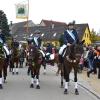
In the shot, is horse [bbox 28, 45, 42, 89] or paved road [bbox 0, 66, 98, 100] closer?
paved road [bbox 0, 66, 98, 100]

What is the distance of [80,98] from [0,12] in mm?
Answer: 80620

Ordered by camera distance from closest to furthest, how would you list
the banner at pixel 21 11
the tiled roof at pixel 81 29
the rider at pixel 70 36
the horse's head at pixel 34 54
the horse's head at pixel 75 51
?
the horse's head at pixel 75 51, the rider at pixel 70 36, the horse's head at pixel 34 54, the banner at pixel 21 11, the tiled roof at pixel 81 29

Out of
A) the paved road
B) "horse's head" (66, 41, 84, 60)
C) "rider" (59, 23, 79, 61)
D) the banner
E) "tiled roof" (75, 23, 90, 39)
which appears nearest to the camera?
the paved road

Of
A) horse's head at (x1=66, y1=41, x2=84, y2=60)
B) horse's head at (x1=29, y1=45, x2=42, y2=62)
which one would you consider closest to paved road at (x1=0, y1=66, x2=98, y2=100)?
horse's head at (x1=29, y1=45, x2=42, y2=62)

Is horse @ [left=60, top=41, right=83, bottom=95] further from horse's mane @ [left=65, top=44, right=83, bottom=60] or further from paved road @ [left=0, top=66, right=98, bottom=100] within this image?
paved road @ [left=0, top=66, right=98, bottom=100]

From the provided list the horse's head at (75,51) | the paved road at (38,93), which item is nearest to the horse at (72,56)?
the horse's head at (75,51)

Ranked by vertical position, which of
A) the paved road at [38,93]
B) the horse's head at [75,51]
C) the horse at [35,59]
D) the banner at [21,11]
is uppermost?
the banner at [21,11]

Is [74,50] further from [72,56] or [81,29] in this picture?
[81,29]

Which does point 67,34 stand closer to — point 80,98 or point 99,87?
point 80,98

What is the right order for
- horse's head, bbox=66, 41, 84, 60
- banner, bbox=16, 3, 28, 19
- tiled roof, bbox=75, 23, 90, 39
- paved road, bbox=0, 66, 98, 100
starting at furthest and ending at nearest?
tiled roof, bbox=75, 23, 90, 39, banner, bbox=16, 3, 28, 19, horse's head, bbox=66, 41, 84, 60, paved road, bbox=0, 66, 98, 100

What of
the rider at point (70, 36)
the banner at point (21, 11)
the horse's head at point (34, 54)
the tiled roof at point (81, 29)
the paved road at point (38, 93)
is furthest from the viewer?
the tiled roof at point (81, 29)

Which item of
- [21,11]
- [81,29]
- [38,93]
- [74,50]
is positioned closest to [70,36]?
[74,50]

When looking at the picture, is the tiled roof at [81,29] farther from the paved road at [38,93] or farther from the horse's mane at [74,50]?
the horse's mane at [74,50]

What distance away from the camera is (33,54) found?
56.3 feet
